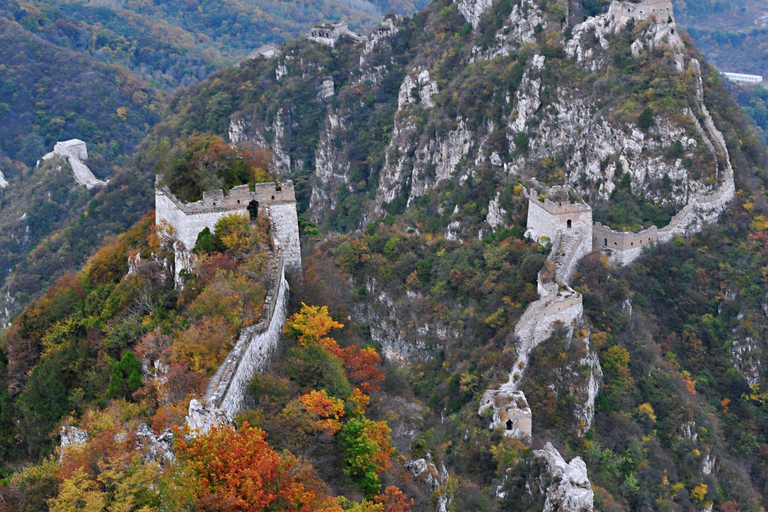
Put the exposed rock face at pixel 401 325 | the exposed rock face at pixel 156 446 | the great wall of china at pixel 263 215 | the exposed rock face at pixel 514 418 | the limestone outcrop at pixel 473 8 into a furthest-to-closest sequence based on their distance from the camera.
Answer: the limestone outcrop at pixel 473 8 < the exposed rock face at pixel 401 325 < the exposed rock face at pixel 514 418 < the great wall of china at pixel 263 215 < the exposed rock face at pixel 156 446

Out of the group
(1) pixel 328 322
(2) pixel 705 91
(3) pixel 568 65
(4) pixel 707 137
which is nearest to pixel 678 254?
(4) pixel 707 137

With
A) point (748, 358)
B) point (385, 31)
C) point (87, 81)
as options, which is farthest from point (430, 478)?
point (87, 81)

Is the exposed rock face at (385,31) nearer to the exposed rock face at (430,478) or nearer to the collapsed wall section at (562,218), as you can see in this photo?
the collapsed wall section at (562,218)

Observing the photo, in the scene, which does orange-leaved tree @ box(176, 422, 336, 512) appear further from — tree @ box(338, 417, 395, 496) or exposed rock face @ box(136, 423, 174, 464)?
tree @ box(338, 417, 395, 496)

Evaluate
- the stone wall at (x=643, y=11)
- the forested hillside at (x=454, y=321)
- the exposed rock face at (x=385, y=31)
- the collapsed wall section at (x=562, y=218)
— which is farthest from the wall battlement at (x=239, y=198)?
the exposed rock face at (x=385, y=31)

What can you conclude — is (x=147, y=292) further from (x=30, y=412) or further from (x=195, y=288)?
(x=30, y=412)

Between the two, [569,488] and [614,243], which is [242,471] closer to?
[569,488]

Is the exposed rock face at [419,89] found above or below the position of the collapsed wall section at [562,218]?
below
